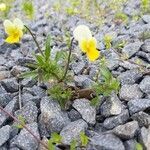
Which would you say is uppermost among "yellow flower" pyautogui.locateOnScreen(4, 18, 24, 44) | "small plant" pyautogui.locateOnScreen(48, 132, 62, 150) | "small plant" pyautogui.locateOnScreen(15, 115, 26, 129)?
"yellow flower" pyautogui.locateOnScreen(4, 18, 24, 44)

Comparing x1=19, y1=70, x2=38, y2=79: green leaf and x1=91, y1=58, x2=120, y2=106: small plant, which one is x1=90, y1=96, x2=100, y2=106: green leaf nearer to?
x1=91, y1=58, x2=120, y2=106: small plant

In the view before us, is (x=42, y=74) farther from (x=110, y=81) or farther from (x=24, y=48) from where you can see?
(x=24, y=48)

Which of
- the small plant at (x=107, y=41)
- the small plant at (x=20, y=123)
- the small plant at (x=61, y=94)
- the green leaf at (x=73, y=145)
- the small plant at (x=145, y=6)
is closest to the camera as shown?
the green leaf at (x=73, y=145)

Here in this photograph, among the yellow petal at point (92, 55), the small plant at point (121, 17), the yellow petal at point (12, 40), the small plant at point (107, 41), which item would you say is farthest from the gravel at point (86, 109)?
the small plant at point (121, 17)

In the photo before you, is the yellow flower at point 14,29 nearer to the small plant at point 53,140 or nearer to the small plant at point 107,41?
the small plant at point 53,140

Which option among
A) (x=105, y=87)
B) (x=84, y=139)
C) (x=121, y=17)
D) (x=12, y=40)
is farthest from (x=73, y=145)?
(x=121, y=17)

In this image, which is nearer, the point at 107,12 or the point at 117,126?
the point at 117,126

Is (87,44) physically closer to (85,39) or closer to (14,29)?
(85,39)

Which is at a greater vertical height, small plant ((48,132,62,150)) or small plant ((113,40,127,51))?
small plant ((113,40,127,51))

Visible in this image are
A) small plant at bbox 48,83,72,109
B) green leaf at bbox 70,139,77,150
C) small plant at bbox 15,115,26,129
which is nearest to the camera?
green leaf at bbox 70,139,77,150

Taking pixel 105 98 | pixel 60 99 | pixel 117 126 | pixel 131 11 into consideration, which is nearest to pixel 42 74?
pixel 60 99

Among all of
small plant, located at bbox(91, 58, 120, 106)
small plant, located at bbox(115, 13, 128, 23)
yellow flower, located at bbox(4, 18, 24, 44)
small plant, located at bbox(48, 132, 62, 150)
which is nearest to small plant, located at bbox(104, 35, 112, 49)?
small plant, located at bbox(115, 13, 128, 23)
